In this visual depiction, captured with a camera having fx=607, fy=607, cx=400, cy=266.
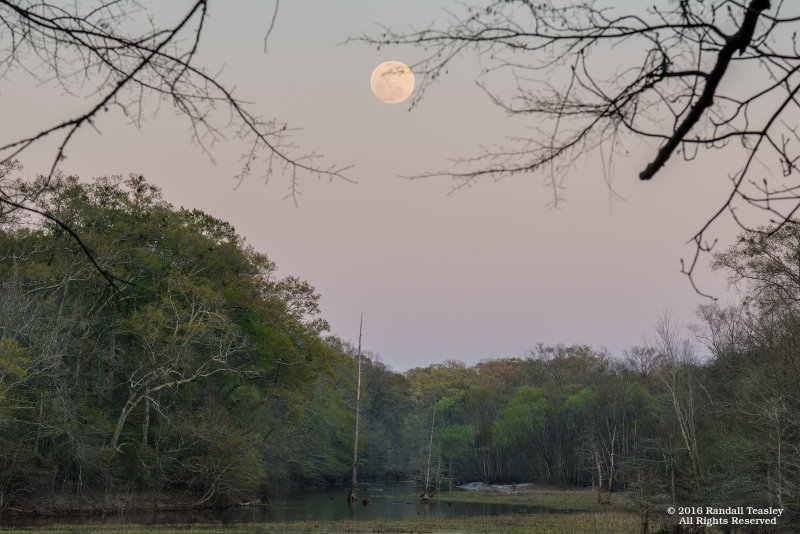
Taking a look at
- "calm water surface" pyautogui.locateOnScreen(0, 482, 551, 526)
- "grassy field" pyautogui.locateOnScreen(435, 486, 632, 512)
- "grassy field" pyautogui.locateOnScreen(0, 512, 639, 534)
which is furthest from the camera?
"grassy field" pyautogui.locateOnScreen(435, 486, 632, 512)

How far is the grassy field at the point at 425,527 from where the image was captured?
1659 centimetres

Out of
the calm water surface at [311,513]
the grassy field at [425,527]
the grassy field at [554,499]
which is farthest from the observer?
the grassy field at [554,499]

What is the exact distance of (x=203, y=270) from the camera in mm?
29172

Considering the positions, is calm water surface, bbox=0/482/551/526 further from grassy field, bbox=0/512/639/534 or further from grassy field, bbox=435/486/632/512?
grassy field, bbox=0/512/639/534

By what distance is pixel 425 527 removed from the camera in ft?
67.3

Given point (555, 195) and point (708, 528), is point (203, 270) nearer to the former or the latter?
point (708, 528)

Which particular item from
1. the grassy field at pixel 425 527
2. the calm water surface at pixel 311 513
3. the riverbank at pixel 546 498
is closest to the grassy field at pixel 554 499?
the riverbank at pixel 546 498

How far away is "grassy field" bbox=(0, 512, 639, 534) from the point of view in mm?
16594

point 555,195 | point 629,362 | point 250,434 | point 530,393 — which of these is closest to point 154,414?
point 250,434

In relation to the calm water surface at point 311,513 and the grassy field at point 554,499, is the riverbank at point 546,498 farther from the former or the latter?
the calm water surface at point 311,513

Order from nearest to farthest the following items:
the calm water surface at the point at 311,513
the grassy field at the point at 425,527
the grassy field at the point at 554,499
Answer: the grassy field at the point at 425,527 → the calm water surface at the point at 311,513 → the grassy field at the point at 554,499

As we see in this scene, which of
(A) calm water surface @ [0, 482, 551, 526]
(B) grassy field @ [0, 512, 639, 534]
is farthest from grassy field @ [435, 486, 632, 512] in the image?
(B) grassy field @ [0, 512, 639, 534]

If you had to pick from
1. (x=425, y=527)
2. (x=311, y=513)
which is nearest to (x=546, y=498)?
(x=311, y=513)

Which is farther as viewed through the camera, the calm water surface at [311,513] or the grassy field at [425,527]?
the calm water surface at [311,513]
